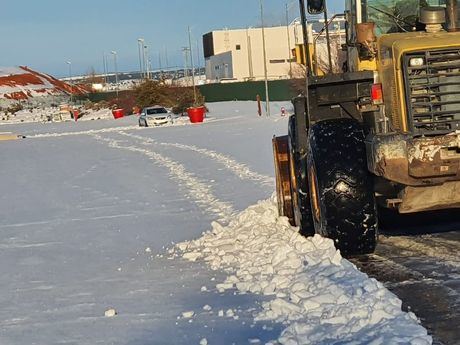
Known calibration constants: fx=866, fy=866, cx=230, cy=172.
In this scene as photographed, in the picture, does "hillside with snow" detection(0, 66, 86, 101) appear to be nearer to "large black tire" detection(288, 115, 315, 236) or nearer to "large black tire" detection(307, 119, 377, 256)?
"large black tire" detection(288, 115, 315, 236)

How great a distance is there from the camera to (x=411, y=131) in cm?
730

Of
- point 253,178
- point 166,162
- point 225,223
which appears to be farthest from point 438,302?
point 166,162

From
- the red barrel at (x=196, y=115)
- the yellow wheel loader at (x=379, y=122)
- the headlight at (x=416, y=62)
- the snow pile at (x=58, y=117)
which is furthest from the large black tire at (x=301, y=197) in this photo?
the snow pile at (x=58, y=117)

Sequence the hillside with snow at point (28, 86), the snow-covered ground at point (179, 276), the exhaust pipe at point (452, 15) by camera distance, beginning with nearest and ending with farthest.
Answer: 1. the snow-covered ground at point (179, 276)
2. the exhaust pipe at point (452, 15)
3. the hillside with snow at point (28, 86)

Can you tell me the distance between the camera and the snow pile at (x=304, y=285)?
18.1 feet

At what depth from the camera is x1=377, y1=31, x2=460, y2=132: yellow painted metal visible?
7270mm

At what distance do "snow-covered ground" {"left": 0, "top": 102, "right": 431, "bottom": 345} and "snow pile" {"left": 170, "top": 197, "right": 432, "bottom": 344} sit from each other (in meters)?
0.01

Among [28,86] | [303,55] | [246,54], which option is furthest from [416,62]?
[28,86]

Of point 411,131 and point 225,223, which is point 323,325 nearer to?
point 411,131

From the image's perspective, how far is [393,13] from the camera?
8242mm

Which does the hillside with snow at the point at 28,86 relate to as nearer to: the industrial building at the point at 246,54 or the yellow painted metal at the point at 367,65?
the industrial building at the point at 246,54

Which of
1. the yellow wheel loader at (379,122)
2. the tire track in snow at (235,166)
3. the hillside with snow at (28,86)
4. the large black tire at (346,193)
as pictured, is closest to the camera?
the yellow wheel loader at (379,122)

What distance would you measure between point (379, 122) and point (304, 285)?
1853 millimetres

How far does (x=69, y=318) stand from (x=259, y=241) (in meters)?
2.68
